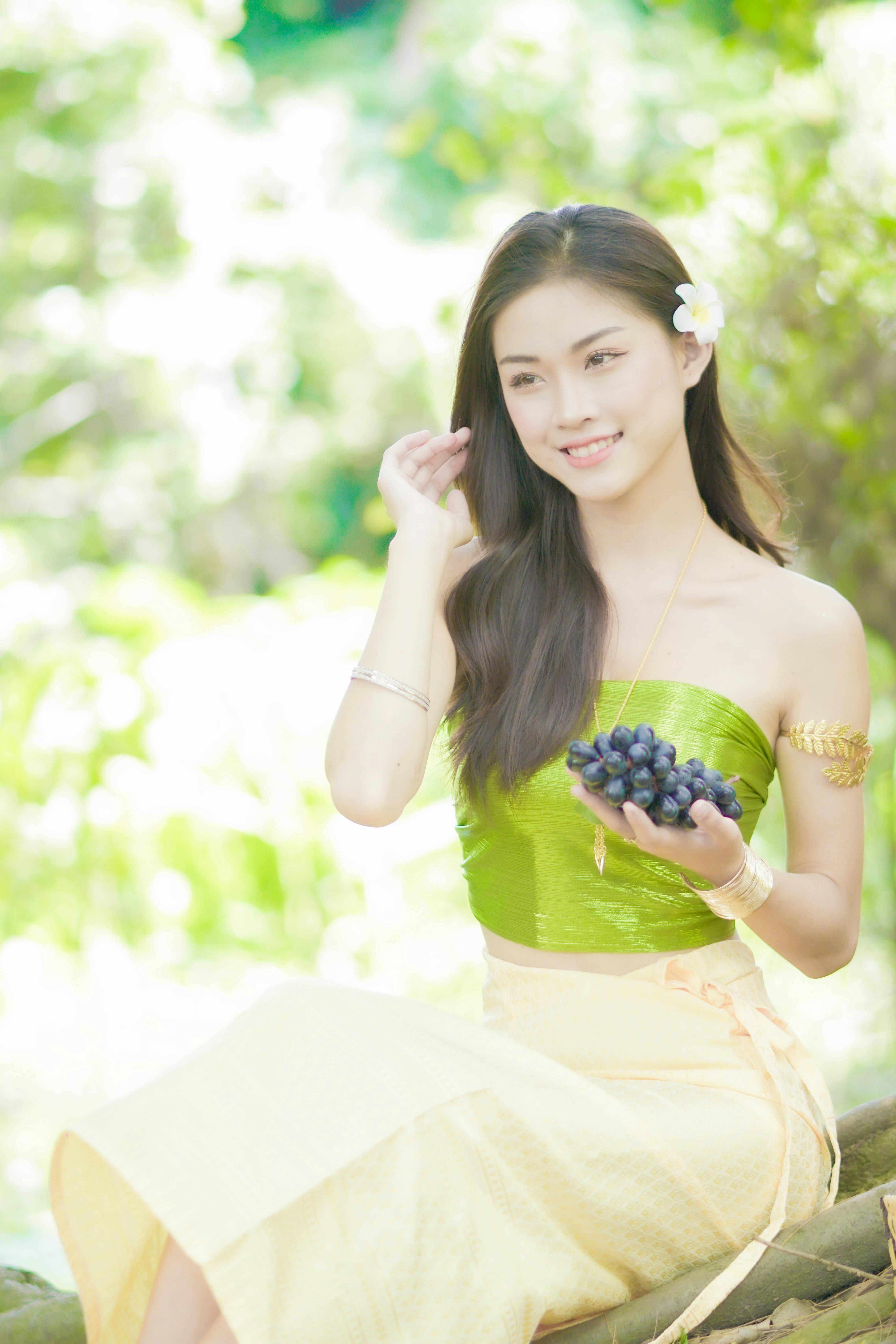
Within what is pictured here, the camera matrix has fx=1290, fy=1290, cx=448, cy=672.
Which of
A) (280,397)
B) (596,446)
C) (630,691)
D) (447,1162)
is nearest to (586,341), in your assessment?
(596,446)

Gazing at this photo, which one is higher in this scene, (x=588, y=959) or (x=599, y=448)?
(x=599, y=448)

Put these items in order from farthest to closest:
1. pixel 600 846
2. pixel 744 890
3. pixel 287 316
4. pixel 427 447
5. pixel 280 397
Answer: pixel 280 397 → pixel 287 316 → pixel 427 447 → pixel 600 846 → pixel 744 890

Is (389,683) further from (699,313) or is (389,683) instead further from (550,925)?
(699,313)

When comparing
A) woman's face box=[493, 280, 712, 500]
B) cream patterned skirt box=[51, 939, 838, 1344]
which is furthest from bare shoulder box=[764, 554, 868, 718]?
cream patterned skirt box=[51, 939, 838, 1344]

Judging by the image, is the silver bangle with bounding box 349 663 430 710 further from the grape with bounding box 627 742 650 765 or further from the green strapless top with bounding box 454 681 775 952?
the grape with bounding box 627 742 650 765

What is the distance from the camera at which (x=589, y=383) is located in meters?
1.79

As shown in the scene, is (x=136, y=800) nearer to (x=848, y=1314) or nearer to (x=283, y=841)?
(x=283, y=841)

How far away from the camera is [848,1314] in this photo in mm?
1457

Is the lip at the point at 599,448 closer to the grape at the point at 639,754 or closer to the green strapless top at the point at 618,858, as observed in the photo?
the green strapless top at the point at 618,858

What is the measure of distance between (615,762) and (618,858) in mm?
443

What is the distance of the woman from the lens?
4.42 ft

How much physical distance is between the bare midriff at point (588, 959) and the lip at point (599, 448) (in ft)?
2.24

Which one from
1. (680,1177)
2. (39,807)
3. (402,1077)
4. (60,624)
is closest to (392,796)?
(402,1077)

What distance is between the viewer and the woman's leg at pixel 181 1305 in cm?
138
